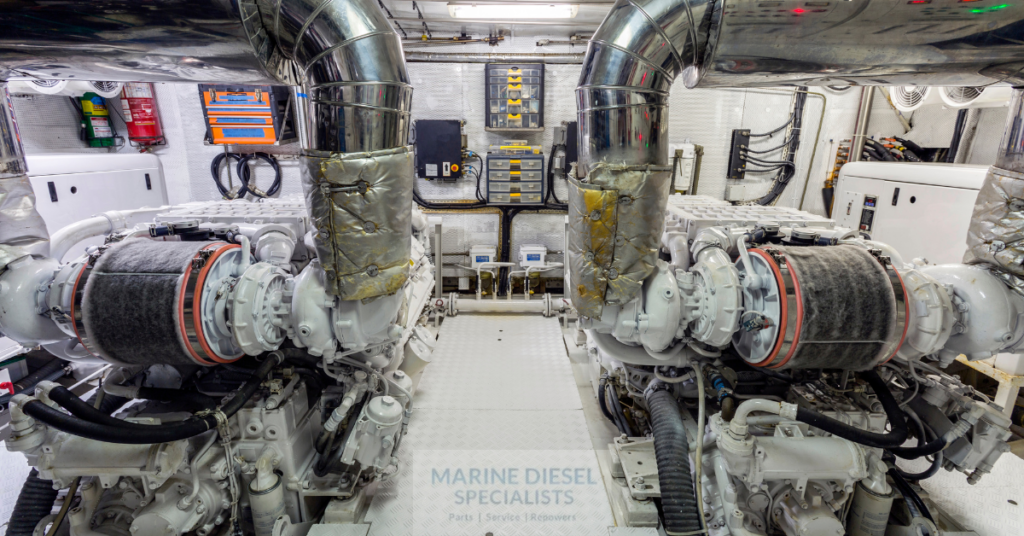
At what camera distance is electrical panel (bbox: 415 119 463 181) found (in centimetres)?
478

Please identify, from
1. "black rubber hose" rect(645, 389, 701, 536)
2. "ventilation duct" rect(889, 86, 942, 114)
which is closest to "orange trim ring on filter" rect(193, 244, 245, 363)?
"black rubber hose" rect(645, 389, 701, 536)

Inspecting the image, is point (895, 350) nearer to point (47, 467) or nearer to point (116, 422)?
point (116, 422)

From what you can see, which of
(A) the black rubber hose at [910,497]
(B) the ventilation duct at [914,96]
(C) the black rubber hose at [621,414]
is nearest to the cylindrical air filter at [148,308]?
(C) the black rubber hose at [621,414]

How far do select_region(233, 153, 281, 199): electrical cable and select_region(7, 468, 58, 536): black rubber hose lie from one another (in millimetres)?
3478

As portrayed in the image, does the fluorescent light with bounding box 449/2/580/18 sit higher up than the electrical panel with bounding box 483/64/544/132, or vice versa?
the fluorescent light with bounding box 449/2/580/18

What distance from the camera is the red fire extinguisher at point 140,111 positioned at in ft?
14.6

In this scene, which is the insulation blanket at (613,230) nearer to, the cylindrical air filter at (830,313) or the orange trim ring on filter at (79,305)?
the cylindrical air filter at (830,313)

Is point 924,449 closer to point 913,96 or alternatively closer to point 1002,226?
point 1002,226

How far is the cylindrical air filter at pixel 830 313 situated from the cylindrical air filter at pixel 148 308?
213 centimetres

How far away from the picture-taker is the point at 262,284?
1.85m

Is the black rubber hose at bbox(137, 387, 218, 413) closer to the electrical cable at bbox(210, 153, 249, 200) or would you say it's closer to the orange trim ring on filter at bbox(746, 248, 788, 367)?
the orange trim ring on filter at bbox(746, 248, 788, 367)

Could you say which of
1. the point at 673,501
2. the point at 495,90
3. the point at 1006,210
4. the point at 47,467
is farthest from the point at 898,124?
the point at 47,467

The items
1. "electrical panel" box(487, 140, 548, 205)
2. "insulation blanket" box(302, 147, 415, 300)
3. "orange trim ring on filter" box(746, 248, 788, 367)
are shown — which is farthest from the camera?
"electrical panel" box(487, 140, 548, 205)

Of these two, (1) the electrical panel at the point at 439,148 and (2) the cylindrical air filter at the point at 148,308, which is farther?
(1) the electrical panel at the point at 439,148
